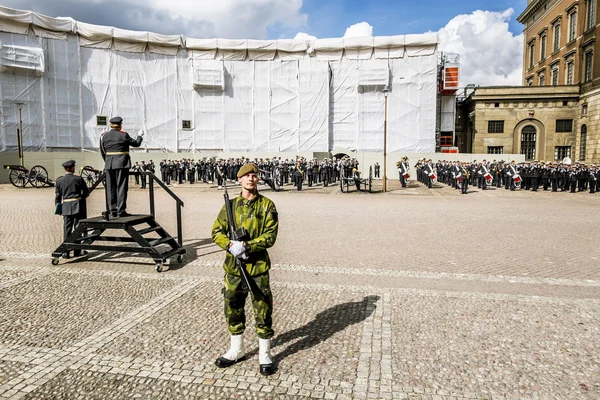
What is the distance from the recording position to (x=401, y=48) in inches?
1449

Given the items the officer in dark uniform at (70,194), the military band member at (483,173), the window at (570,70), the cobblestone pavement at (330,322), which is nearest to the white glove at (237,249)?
the cobblestone pavement at (330,322)

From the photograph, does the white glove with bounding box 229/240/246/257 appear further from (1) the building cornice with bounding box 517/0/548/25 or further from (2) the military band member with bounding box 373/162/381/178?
(1) the building cornice with bounding box 517/0/548/25

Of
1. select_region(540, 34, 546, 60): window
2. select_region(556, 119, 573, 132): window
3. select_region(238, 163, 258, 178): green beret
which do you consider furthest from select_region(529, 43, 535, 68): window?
select_region(238, 163, 258, 178): green beret

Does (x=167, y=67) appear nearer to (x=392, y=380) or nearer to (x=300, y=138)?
(x=300, y=138)

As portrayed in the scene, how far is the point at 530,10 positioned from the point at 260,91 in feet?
111

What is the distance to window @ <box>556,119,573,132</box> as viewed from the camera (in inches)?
1532

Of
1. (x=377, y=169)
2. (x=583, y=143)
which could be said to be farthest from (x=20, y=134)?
(x=583, y=143)

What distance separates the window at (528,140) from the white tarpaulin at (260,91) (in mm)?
10223

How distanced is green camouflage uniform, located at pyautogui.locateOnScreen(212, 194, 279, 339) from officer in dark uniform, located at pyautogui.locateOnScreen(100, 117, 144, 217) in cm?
399

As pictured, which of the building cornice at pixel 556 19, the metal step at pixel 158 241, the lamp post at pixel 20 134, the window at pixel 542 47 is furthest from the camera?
the window at pixel 542 47

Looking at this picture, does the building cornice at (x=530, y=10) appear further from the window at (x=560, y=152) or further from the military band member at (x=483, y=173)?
the military band member at (x=483, y=173)

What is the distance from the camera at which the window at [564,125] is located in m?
38.9

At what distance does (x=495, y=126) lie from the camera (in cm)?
4069

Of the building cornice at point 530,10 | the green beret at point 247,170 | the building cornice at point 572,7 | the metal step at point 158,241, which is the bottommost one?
the metal step at point 158,241
